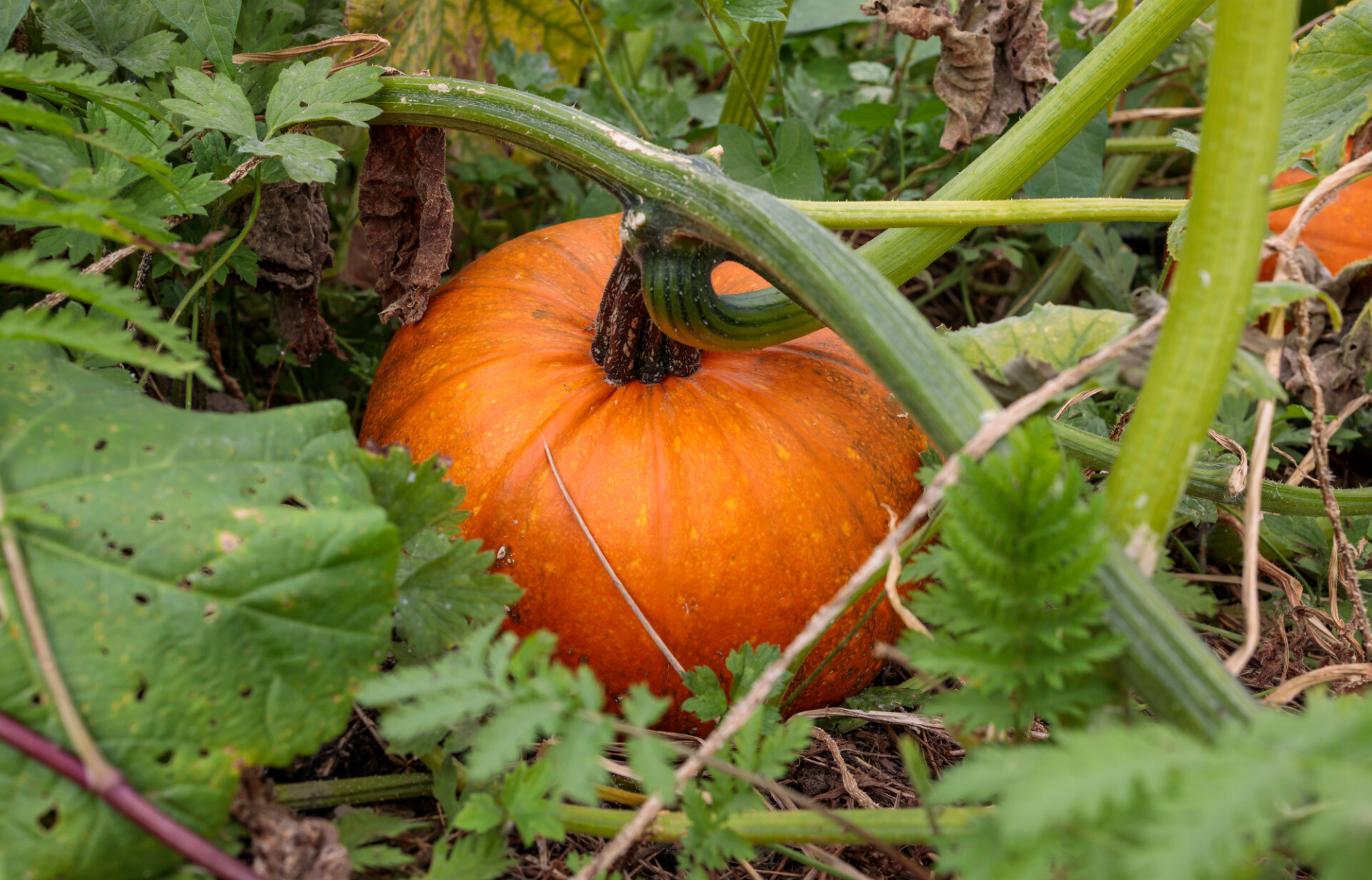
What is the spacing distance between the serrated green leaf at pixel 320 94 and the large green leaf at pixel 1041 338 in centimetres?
95

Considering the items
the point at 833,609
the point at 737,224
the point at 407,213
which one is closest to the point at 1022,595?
the point at 833,609

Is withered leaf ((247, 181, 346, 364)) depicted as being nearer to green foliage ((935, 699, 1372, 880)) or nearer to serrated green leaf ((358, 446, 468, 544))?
serrated green leaf ((358, 446, 468, 544))

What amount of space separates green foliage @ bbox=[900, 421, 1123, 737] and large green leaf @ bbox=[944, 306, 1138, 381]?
23 centimetres

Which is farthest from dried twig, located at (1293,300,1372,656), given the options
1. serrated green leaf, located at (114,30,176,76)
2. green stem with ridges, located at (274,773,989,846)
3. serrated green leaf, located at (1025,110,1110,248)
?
serrated green leaf, located at (114,30,176,76)

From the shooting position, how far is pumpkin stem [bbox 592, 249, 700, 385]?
1.64 m

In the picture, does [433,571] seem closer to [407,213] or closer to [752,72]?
[407,213]

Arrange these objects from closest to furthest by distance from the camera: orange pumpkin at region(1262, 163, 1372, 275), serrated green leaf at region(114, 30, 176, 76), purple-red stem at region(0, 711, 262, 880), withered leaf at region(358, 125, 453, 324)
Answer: purple-red stem at region(0, 711, 262, 880) < serrated green leaf at region(114, 30, 176, 76) < withered leaf at region(358, 125, 453, 324) < orange pumpkin at region(1262, 163, 1372, 275)

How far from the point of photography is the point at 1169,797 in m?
0.67

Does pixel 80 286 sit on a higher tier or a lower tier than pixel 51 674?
higher

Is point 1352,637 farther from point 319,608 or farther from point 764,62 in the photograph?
point 764,62

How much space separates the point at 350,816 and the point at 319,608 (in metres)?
0.28

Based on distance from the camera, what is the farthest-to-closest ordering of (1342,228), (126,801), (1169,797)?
(1342,228) < (126,801) < (1169,797)

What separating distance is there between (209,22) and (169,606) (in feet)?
3.62

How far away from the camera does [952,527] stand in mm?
904
